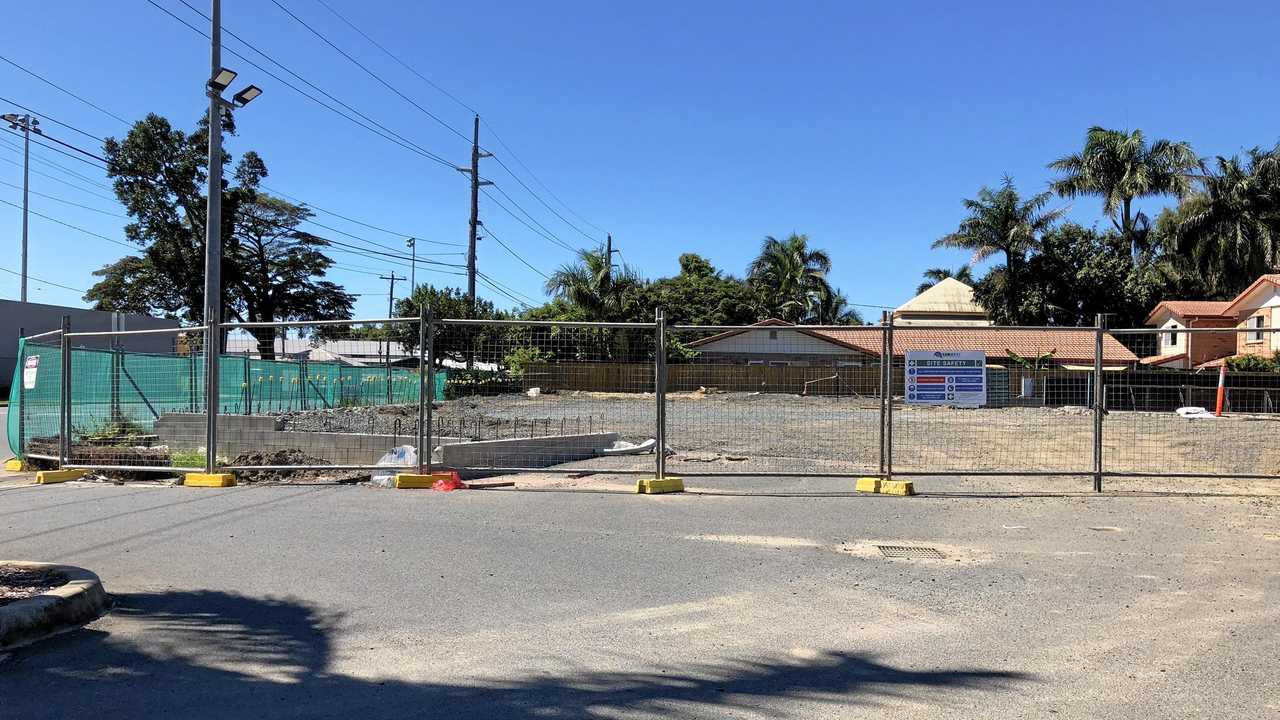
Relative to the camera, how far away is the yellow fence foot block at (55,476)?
1080 centimetres

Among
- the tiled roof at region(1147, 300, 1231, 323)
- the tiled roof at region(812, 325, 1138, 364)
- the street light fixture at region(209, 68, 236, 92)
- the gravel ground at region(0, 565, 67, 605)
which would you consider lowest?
the gravel ground at region(0, 565, 67, 605)

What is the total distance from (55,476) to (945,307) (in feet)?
214

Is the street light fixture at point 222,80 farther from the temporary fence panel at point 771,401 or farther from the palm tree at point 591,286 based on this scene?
the palm tree at point 591,286

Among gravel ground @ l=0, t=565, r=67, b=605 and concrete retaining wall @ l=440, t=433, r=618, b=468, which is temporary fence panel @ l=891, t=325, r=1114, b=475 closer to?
concrete retaining wall @ l=440, t=433, r=618, b=468

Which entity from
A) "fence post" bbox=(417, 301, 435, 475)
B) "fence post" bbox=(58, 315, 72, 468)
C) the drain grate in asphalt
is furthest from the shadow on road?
"fence post" bbox=(58, 315, 72, 468)

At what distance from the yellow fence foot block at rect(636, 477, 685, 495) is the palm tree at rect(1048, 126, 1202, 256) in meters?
52.9

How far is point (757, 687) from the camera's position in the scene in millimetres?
4141

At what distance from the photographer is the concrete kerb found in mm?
4641

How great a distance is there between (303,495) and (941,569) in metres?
7.17

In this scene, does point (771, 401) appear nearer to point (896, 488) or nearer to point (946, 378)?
point (946, 378)

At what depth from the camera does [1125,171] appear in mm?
52031

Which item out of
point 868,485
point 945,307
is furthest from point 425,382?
point 945,307

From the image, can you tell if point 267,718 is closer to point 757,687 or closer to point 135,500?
point 757,687

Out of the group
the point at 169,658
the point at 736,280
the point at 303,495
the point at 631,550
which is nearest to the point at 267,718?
the point at 169,658
